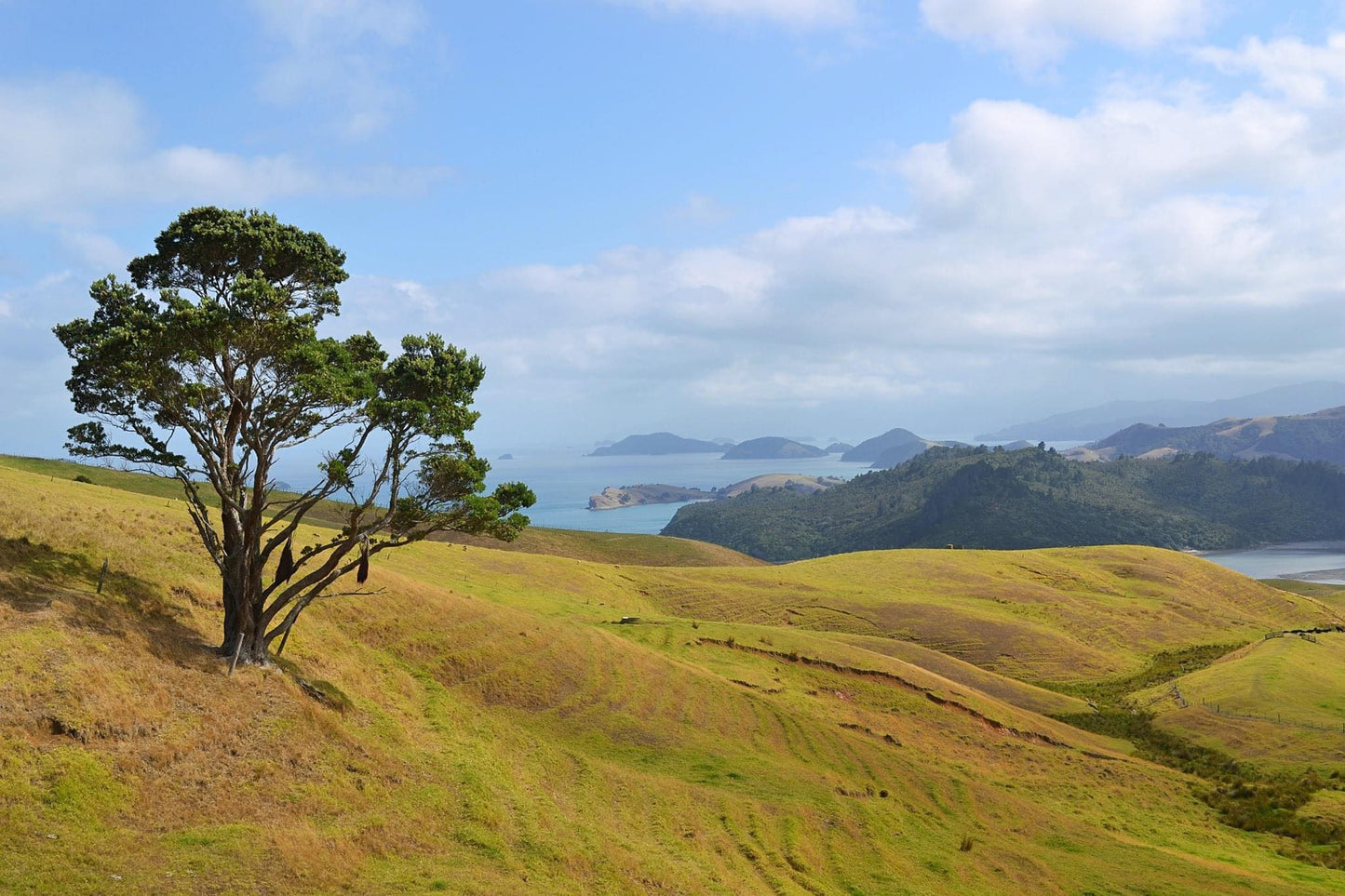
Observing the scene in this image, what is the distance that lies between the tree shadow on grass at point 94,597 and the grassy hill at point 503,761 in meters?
0.13

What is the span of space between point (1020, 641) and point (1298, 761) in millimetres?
32453

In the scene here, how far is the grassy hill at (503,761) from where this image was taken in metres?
17.2

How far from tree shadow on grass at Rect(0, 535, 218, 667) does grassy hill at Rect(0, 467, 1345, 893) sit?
13cm

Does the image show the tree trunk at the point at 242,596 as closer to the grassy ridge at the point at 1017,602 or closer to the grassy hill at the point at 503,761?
the grassy hill at the point at 503,761

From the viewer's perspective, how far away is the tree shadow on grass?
22.9 metres

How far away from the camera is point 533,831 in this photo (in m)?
22.0

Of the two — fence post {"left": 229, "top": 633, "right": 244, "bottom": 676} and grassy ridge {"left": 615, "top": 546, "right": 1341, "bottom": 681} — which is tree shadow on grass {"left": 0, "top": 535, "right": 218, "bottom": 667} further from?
grassy ridge {"left": 615, "top": 546, "right": 1341, "bottom": 681}

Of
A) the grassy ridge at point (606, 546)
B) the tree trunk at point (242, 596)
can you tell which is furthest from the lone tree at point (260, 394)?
the grassy ridge at point (606, 546)

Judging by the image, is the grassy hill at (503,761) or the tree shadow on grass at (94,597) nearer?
the grassy hill at (503,761)

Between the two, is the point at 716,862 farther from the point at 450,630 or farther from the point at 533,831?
the point at 450,630

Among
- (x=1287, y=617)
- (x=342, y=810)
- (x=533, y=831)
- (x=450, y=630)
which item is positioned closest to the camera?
(x=342, y=810)

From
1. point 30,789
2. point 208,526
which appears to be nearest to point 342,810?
point 30,789

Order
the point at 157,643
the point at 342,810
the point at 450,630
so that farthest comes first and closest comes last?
1. the point at 450,630
2. the point at 157,643
3. the point at 342,810

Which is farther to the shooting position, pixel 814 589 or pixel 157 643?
pixel 814 589
